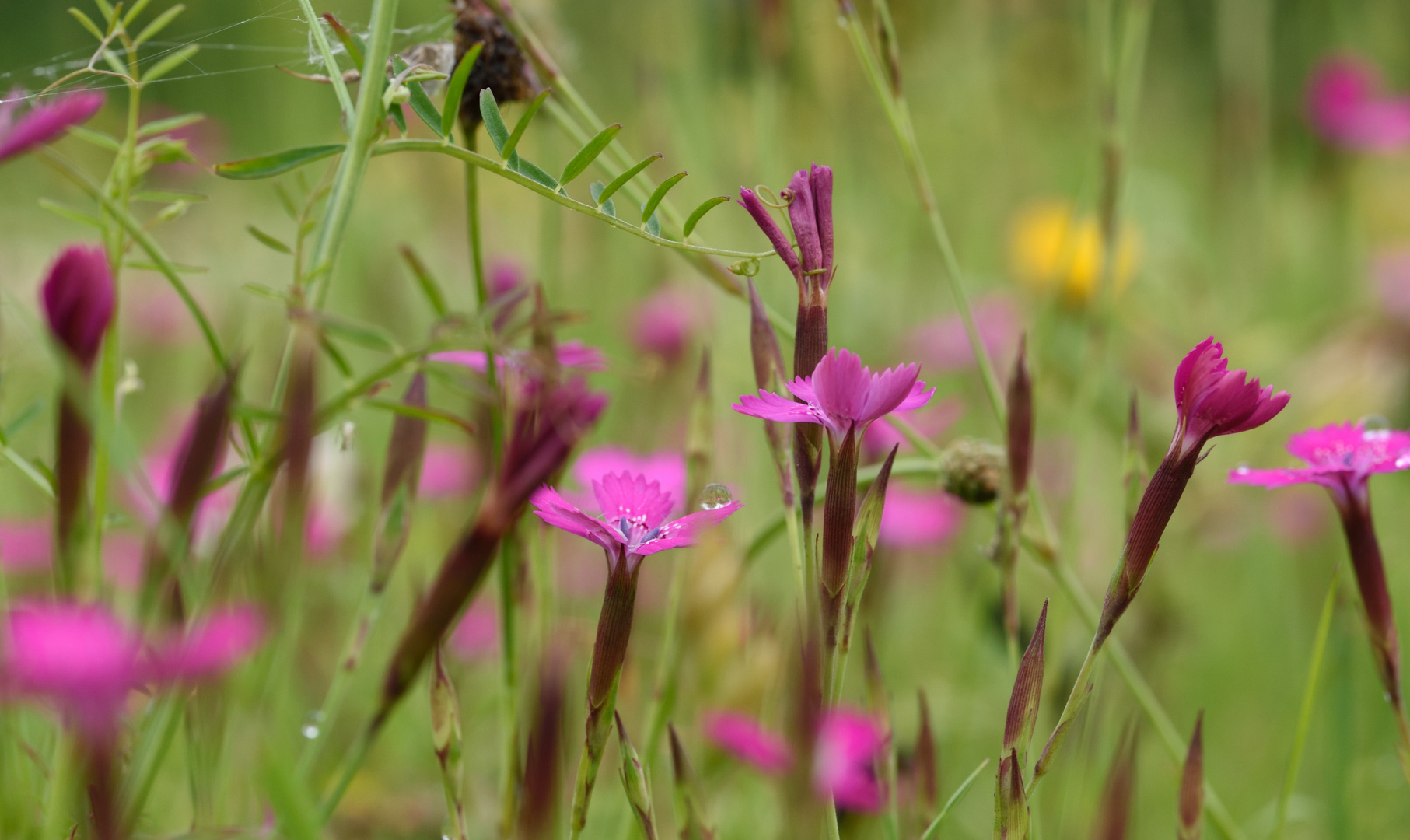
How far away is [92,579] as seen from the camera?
0.25 m

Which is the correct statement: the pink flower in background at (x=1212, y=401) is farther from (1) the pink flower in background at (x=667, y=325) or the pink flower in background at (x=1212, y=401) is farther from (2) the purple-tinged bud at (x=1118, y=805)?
(1) the pink flower in background at (x=667, y=325)

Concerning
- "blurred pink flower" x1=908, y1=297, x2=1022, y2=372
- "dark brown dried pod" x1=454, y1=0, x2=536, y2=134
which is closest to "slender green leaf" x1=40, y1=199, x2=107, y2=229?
"dark brown dried pod" x1=454, y1=0, x2=536, y2=134

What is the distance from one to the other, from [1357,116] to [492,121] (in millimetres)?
1350

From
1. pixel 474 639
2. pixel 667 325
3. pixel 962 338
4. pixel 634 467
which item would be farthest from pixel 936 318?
pixel 634 467

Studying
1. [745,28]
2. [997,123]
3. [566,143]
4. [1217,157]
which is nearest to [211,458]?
[745,28]

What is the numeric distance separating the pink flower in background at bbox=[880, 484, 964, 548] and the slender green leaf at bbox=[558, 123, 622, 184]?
0.42 meters

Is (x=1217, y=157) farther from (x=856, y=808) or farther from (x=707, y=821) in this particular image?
(x=707, y=821)

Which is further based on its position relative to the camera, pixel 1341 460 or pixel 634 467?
pixel 634 467

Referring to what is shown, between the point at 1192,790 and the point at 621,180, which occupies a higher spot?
the point at 621,180

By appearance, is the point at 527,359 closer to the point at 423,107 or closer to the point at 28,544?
the point at 423,107

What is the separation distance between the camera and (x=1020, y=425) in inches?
13.9

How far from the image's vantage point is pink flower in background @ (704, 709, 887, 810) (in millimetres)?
351

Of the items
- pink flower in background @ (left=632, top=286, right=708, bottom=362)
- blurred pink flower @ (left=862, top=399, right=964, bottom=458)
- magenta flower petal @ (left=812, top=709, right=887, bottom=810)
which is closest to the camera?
magenta flower petal @ (left=812, top=709, right=887, bottom=810)

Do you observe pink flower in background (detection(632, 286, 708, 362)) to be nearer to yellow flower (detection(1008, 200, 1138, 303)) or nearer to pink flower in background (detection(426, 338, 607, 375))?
yellow flower (detection(1008, 200, 1138, 303))
